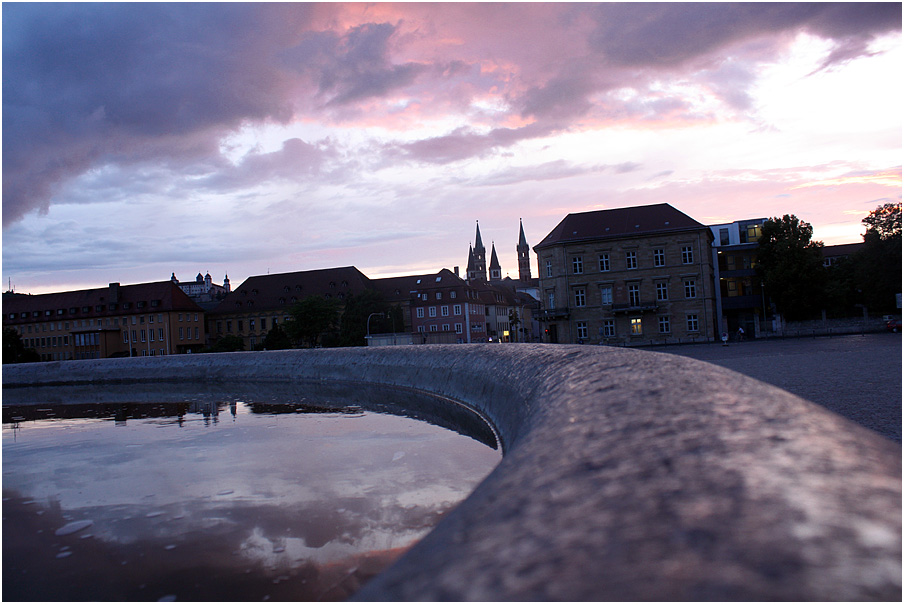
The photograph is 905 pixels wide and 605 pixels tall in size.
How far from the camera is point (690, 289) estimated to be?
2162 inches

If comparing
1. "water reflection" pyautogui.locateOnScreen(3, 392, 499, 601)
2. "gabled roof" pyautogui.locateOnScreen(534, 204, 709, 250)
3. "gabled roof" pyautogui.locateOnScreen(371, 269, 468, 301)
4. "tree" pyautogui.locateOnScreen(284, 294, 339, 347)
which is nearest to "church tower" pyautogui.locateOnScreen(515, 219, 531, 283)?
"gabled roof" pyautogui.locateOnScreen(371, 269, 468, 301)

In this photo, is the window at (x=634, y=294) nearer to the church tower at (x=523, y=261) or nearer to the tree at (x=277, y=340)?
the tree at (x=277, y=340)

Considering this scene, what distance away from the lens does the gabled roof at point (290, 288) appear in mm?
102938

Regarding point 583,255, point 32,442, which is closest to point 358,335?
point 583,255

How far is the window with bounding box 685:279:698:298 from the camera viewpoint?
54750 millimetres

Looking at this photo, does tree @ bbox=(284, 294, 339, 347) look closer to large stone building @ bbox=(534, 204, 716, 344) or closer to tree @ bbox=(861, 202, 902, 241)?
large stone building @ bbox=(534, 204, 716, 344)

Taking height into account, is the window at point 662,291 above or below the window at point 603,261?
below

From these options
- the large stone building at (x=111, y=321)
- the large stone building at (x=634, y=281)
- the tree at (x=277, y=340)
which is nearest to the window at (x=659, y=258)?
the large stone building at (x=634, y=281)

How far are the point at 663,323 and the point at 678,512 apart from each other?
189ft

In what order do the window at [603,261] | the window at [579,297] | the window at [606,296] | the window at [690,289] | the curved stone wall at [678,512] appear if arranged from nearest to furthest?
the curved stone wall at [678,512], the window at [690,289], the window at [606,296], the window at [603,261], the window at [579,297]

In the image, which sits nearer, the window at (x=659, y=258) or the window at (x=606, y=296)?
the window at (x=659, y=258)

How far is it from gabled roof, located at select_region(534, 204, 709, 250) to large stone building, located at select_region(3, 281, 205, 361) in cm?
6035

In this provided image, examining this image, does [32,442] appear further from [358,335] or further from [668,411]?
[358,335]

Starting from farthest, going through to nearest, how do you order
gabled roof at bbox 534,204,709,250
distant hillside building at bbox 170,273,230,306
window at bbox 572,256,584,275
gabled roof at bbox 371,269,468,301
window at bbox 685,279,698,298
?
1. distant hillside building at bbox 170,273,230,306
2. gabled roof at bbox 371,269,468,301
3. window at bbox 572,256,584,275
4. gabled roof at bbox 534,204,709,250
5. window at bbox 685,279,698,298
